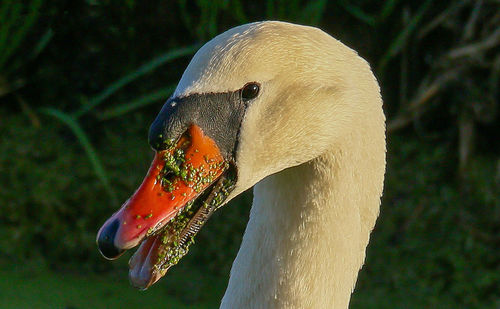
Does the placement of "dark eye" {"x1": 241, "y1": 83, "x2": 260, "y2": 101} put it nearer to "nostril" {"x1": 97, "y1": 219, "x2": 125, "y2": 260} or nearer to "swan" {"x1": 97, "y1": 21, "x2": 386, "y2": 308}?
"swan" {"x1": 97, "y1": 21, "x2": 386, "y2": 308}

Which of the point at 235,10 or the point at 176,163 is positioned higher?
the point at 176,163

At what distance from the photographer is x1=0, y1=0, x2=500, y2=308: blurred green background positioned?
10.2ft

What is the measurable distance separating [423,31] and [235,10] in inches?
30.7

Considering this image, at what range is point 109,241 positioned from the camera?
133 cm

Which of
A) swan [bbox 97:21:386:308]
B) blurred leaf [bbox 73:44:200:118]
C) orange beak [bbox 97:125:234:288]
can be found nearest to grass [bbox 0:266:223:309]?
blurred leaf [bbox 73:44:200:118]

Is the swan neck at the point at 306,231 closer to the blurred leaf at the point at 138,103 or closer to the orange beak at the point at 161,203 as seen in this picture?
the orange beak at the point at 161,203

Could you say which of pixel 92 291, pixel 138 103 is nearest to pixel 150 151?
pixel 138 103

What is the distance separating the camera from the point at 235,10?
11.5ft

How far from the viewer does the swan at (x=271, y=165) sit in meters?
1.36

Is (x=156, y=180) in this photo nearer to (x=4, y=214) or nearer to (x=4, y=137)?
(x=4, y=214)

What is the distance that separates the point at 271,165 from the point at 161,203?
22 centimetres

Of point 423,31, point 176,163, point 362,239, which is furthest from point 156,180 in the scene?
point 423,31

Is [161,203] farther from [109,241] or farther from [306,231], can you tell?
[306,231]

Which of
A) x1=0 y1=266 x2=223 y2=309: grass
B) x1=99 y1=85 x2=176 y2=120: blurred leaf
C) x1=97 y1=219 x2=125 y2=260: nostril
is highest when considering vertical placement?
x1=97 y1=219 x2=125 y2=260: nostril
